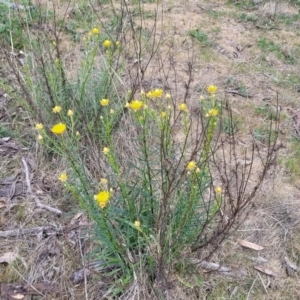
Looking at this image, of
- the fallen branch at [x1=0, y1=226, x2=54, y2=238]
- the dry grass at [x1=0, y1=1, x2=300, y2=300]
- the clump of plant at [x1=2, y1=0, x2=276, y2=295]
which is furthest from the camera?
the fallen branch at [x1=0, y1=226, x2=54, y2=238]

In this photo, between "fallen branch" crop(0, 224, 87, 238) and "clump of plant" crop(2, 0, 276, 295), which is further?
"fallen branch" crop(0, 224, 87, 238)

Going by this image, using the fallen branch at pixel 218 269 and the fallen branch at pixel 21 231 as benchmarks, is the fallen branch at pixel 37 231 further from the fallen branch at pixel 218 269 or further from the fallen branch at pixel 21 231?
the fallen branch at pixel 218 269

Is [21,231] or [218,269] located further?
[21,231]

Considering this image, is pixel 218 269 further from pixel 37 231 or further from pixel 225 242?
pixel 37 231

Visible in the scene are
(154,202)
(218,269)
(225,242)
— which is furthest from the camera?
(225,242)

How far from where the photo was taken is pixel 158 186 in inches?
89.8

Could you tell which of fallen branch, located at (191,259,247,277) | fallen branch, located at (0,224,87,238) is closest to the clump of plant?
fallen branch, located at (191,259,247,277)

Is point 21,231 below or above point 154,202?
below

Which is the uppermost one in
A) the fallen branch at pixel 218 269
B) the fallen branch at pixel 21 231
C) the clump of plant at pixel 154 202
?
the clump of plant at pixel 154 202

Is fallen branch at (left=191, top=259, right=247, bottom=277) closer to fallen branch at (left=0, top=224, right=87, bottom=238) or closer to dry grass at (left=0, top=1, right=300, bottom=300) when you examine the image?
dry grass at (left=0, top=1, right=300, bottom=300)

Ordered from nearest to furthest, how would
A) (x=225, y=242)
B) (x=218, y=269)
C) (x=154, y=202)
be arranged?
1. (x=154, y=202)
2. (x=218, y=269)
3. (x=225, y=242)

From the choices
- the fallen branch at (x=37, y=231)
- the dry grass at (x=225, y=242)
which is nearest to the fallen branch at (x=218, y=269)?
the dry grass at (x=225, y=242)

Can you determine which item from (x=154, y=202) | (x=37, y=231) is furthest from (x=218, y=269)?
(x=37, y=231)

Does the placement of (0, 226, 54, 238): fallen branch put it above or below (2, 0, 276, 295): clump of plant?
below
